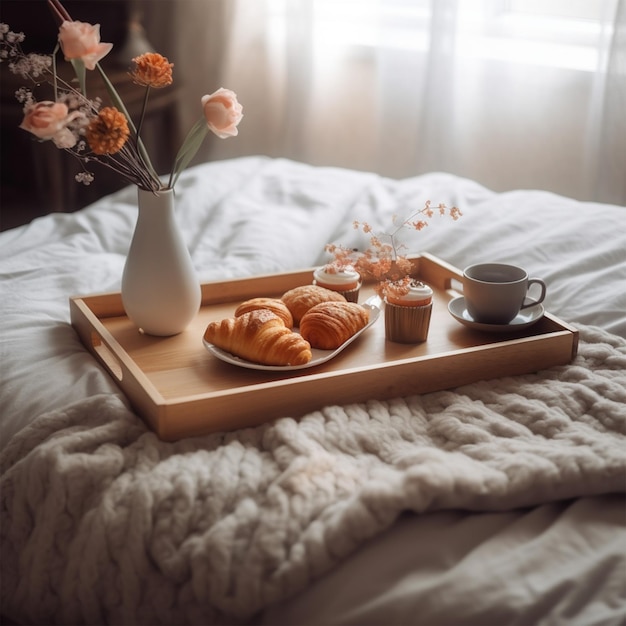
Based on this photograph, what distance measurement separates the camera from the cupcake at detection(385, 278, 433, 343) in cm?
122

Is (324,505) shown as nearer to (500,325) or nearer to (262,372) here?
(262,372)

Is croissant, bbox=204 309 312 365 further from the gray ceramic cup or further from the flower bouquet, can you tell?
the gray ceramic cup

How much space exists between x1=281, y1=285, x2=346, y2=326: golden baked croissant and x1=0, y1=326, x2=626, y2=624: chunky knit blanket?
0.25m

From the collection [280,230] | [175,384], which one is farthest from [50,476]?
[280,230]

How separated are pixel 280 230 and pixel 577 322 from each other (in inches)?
22.8

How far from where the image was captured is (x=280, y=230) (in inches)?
64.4

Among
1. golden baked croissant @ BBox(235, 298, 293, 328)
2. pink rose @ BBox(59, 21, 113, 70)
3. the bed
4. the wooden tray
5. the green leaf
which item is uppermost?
pink rose @ BBox(59, 21, 113, 70)

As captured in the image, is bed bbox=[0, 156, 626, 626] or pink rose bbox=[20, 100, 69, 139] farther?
pink rose bbox=[20, 100, 69, 139]

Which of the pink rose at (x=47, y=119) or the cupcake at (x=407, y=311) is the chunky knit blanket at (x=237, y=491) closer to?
the cupcake at (x=407, y=311)

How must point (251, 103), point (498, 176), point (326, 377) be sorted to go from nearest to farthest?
point (326, 377)
point (498, 176)
point (251, 103)

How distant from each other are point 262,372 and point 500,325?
0.36 m

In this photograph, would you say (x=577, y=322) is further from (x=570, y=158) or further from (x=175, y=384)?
(x=570, y=158)

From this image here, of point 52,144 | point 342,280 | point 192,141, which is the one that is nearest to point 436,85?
point 52,144

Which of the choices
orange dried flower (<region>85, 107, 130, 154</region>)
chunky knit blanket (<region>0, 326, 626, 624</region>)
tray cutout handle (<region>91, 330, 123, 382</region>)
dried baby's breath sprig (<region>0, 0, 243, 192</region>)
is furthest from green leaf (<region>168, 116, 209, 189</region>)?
chunky knit blanket (<region>0, 326, 626, 624</region>)
